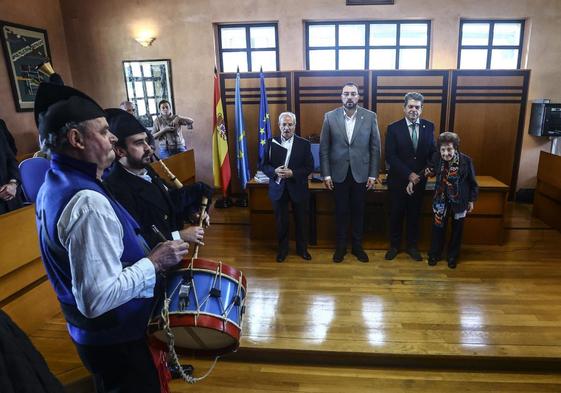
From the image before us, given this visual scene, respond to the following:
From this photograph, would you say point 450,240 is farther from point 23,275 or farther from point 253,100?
point 23,275

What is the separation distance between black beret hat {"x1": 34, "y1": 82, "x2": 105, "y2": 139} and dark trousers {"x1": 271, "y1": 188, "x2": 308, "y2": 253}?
102 inches

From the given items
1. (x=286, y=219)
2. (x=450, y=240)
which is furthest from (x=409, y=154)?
(x=286, y=219)

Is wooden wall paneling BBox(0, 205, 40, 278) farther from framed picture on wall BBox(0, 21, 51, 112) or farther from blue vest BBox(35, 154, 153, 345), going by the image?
framed picture on wall BBox(0, 21, 51, 112)

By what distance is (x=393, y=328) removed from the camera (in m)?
2.75

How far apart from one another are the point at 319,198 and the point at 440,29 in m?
3.75

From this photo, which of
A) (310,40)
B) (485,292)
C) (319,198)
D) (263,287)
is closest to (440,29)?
(310,40)

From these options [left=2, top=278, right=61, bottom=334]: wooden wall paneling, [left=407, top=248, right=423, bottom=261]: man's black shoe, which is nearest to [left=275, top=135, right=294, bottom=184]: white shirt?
[left=407, top=248, right=423, bottom=261]: man's black shoe

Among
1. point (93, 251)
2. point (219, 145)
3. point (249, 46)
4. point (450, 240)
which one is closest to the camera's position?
point (93, 251)

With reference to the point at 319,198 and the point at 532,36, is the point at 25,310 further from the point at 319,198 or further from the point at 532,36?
the point at 532,36

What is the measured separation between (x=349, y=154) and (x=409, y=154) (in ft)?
1.95

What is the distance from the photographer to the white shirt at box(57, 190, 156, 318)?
1128mm

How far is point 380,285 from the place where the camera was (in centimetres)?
339

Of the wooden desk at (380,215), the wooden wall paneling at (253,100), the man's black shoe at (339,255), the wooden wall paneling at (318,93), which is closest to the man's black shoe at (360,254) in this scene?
the man's black shoe at (339,255)

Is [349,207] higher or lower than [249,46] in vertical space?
lower
